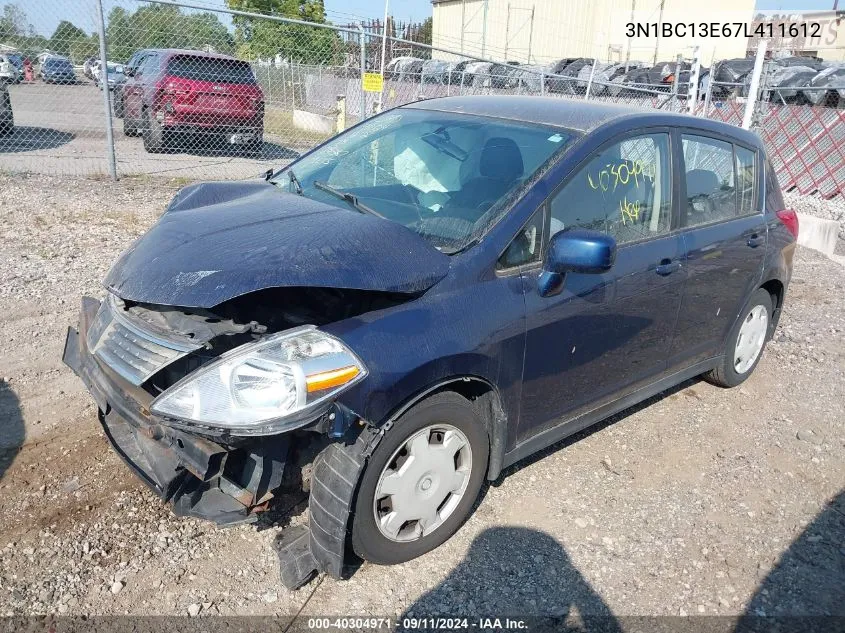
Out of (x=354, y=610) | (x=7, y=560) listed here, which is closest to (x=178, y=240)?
(x=7, y=560)

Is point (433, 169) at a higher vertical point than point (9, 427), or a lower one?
higher

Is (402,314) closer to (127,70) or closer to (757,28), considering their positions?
(127,70)

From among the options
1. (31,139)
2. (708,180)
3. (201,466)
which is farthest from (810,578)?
(31,139)

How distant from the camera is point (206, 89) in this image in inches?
411

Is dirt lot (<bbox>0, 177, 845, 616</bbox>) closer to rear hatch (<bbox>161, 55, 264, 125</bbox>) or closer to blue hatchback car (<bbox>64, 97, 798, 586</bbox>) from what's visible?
blue hatchback car (<bbox>64, 97, 798, 586</bbox>)

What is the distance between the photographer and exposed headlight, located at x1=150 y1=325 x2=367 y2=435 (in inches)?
88.3

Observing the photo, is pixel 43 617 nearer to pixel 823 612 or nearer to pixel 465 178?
pixel 465 178

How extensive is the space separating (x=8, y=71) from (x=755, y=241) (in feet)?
37.3

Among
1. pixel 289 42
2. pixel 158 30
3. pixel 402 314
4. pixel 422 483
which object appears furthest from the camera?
pixel 289 42

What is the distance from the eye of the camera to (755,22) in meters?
32.1

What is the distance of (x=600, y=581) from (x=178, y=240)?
225cm

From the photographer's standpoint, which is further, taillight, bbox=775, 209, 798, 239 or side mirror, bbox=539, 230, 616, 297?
taillight, bbox=775, 209, 798, 239

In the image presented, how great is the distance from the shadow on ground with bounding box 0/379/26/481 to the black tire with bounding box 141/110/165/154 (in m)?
7.98

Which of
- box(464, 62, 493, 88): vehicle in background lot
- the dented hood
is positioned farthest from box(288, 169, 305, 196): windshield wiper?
box(464, 62, 493, 88): vehicle in background lot
